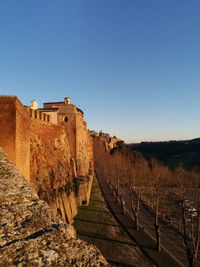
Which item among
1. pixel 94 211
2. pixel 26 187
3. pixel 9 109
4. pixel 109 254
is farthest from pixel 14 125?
pixel 94 211

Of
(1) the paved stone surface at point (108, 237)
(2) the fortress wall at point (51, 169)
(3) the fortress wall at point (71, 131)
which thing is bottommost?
(1) the paved stone surface at point (108, 237)

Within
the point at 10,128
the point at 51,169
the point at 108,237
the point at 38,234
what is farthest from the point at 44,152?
the point at 38,234

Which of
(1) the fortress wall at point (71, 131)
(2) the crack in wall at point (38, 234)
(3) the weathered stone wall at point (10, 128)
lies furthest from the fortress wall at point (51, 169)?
(2) the crack in wall at point (38, 234)

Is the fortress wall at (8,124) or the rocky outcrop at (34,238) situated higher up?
the fortress wall at (8,124)

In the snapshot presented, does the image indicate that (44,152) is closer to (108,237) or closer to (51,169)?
(51,169)

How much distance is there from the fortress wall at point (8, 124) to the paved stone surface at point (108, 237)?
11.7m

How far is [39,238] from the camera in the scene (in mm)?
3836

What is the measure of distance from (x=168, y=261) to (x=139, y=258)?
2.25 metres

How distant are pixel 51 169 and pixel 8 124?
14.2 m

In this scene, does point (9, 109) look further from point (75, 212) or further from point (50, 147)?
point (75, 212)

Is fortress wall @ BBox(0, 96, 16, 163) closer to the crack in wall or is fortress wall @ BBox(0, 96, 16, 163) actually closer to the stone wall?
the stone wall

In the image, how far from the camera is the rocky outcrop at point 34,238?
3.41m

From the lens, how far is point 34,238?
3840 mm

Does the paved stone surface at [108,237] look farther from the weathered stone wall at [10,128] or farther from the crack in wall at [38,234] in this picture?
the crack in wall at [38,234]
